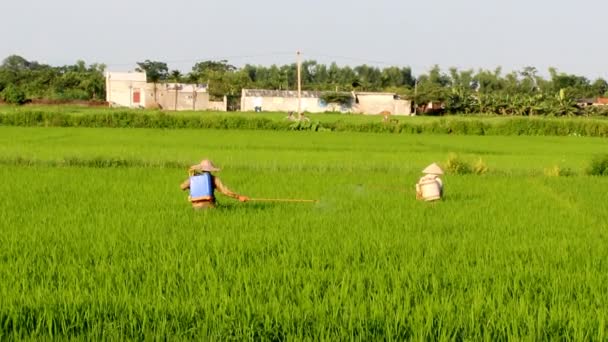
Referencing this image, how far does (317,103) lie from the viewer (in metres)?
58.2

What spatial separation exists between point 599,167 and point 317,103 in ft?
144

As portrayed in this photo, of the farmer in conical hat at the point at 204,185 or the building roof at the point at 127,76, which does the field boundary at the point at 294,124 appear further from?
the building roof at the point at 127,76

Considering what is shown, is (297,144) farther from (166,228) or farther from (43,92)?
(43,92)

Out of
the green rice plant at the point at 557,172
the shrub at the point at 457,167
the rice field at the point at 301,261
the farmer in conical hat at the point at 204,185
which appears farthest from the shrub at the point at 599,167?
the farmer in conical hat at the point at 204,185

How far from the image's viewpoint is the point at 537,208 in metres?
8.69

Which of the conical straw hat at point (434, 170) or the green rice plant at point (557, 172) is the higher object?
the conical straw hat at point (434, 170)

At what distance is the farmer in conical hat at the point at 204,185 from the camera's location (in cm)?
679

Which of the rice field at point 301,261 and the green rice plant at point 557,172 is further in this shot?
the green rice plant at point 557,172

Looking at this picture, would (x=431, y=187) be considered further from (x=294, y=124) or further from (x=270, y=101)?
(x=270, y=101)

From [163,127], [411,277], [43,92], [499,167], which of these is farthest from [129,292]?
[43,92]

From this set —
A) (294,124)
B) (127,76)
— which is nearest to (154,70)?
(127,76)

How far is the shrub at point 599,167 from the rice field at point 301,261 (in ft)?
11.4

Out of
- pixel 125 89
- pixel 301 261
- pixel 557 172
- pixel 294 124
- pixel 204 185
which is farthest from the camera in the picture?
pixel 125 89

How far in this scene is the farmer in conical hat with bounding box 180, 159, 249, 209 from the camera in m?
6.79
